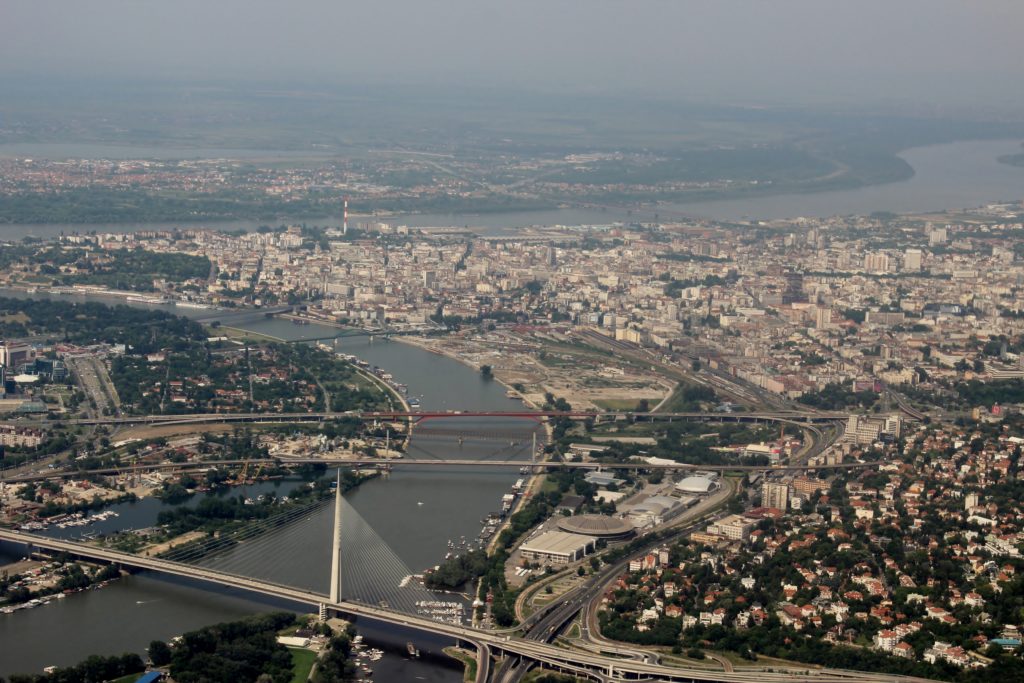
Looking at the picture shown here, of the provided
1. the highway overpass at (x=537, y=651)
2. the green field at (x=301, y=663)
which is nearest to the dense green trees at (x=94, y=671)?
the green field at (x=301, y=663)

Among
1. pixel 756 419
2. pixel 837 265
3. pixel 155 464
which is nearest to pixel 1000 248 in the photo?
pixel 837 265

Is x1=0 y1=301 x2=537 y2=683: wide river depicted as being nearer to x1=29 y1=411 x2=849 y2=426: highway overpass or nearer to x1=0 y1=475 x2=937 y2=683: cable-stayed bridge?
x1=0 y1=475 x2=937 y2=683: cable-stayed bridge

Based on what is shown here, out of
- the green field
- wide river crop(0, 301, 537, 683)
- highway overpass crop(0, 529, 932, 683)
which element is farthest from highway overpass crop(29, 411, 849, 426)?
the green field

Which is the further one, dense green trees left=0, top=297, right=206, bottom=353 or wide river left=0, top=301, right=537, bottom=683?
dense green trees left=0, top=297, right=206, bottom=353

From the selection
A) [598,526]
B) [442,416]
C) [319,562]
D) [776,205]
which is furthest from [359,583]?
[776,205]

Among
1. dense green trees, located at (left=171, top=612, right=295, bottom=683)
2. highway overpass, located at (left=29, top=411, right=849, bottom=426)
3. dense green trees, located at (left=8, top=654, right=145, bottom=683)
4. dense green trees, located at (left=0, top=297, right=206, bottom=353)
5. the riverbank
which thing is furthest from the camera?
dense green trees, located at (left=0, top=297, right=206, bottom=353)

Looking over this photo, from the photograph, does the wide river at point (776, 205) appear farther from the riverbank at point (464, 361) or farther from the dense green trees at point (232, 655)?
the dense green trees at point (232, 655)

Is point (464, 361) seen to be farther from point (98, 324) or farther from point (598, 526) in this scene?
point (598, 526)
